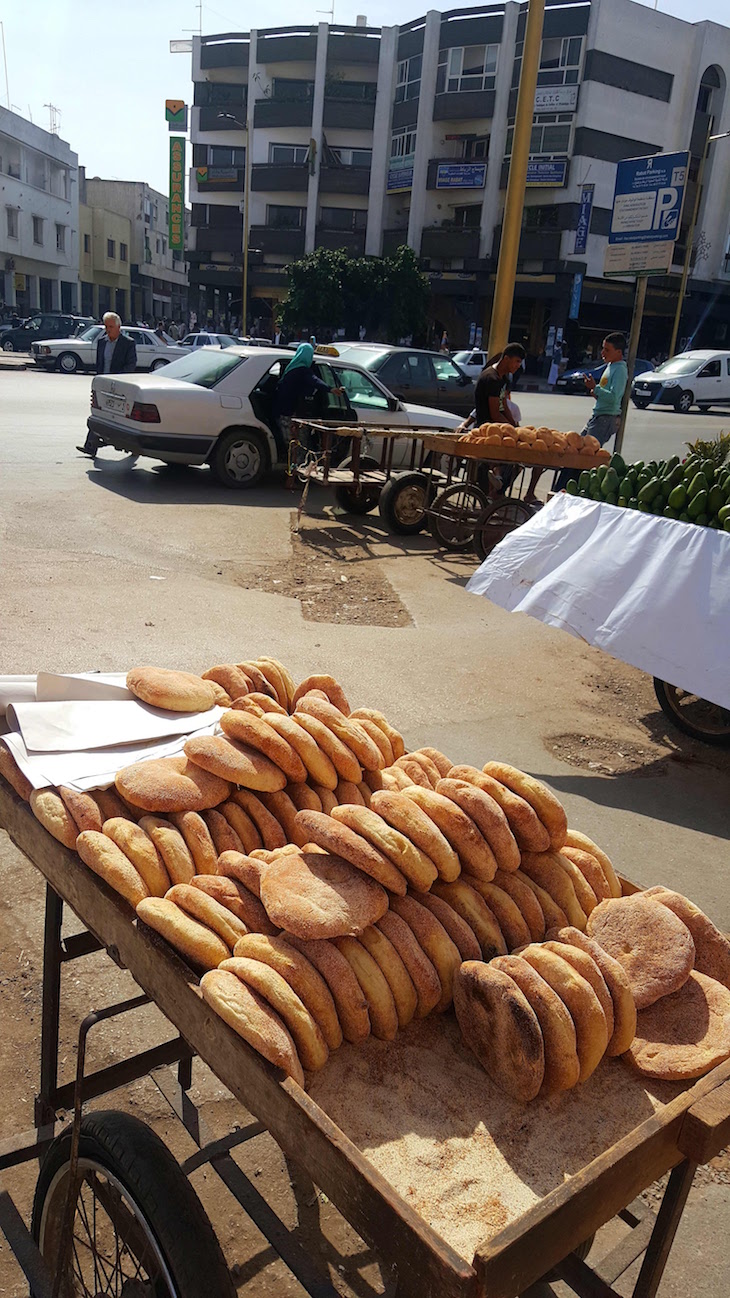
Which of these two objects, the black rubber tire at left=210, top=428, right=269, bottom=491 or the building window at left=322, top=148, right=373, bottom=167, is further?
the building window at left=322, top=148, right=373, bottom=167

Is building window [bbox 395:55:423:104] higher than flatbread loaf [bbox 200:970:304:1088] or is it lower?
higher

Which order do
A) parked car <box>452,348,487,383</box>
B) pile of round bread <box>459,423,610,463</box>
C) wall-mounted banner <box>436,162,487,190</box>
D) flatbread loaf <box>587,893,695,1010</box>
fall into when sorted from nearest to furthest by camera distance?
flatbread loaf <box>587,893,695,1010</box>, pile of round bread <box>459,423,610,463</box>, parked car <box>452,348,487,383</box>, wall-mounted banner <box>436,162,487,190</box>

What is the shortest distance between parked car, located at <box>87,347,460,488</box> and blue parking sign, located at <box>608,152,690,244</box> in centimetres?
368

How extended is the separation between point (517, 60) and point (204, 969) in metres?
57.8

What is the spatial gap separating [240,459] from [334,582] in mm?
4279

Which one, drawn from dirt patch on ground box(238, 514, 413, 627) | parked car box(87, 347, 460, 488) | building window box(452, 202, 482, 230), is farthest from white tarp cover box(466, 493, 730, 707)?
building window box(452, 202, 482, 230)

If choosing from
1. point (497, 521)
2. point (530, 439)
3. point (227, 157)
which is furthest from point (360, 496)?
point (227, 157)

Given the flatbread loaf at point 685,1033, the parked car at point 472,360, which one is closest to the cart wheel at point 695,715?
the flatbread loaf at point 685,1033

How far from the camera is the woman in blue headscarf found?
445 inches

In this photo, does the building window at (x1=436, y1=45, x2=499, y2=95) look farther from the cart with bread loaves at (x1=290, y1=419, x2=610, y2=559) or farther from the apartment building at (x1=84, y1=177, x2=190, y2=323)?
the cart with bread loaves at (x1=290, y1=419, x2=610, y2=559)

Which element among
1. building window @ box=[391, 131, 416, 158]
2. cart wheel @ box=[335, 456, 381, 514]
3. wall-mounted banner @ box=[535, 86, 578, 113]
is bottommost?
cart wheel @ box=[335, 456, 381, 514]

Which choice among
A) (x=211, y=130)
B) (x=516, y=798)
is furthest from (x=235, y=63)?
(x=516, y=798)

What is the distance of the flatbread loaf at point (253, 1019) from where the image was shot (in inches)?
59.3

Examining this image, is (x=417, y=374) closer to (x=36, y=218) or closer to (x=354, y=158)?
(x=354, y=158)
